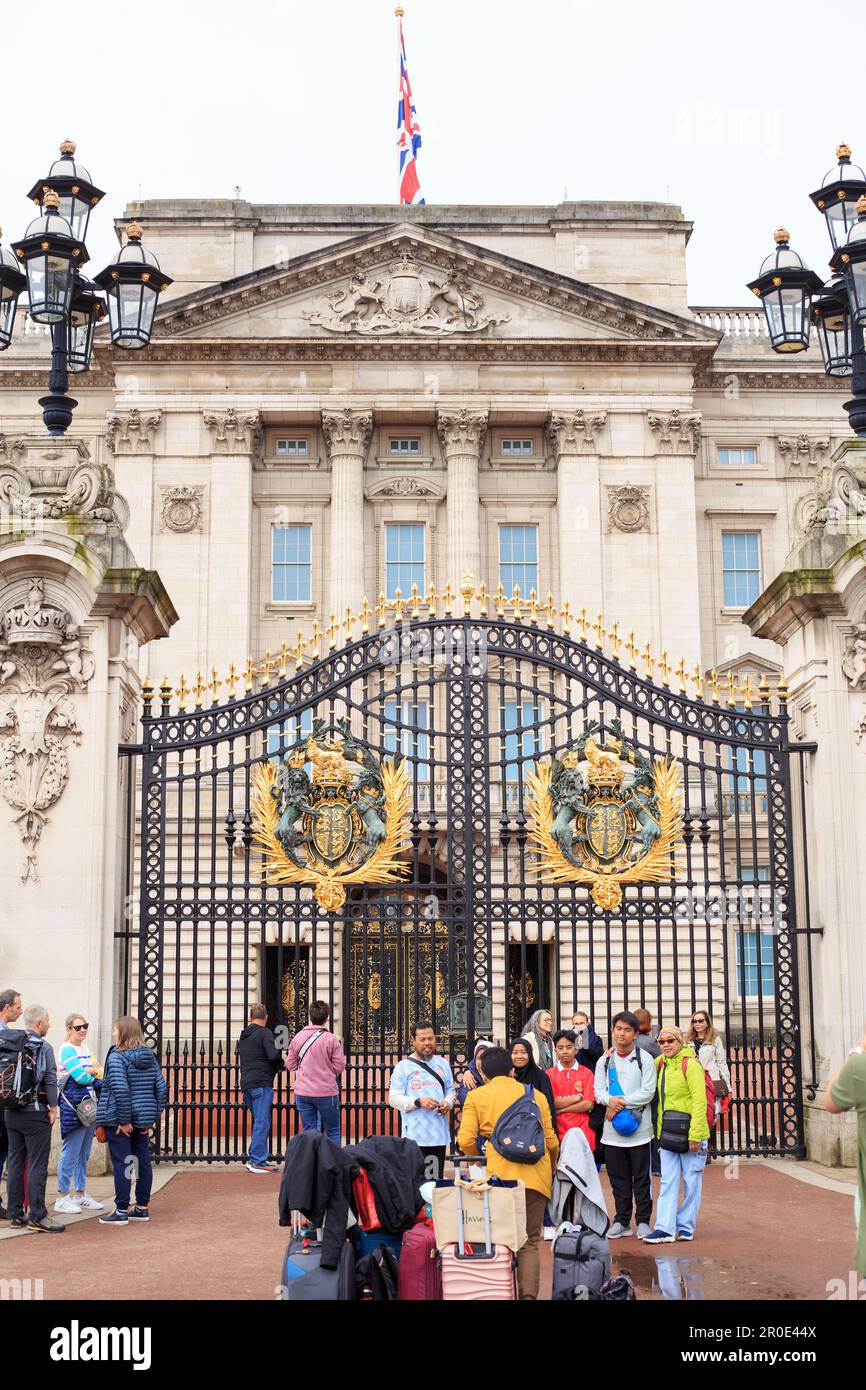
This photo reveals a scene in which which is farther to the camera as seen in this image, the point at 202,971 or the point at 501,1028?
the point at 501,1028

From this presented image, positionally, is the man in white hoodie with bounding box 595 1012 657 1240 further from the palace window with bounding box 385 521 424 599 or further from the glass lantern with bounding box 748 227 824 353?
the palace window with bounding box 385 521 424 599

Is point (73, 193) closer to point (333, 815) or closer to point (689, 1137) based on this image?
point (333, 815)

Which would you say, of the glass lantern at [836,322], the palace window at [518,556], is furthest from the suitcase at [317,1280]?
the palace window at [518,556]

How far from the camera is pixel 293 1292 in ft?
24.1

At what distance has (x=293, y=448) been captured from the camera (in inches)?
1706

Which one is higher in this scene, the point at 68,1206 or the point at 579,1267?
the point at 579,1267

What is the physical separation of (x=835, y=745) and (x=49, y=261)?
8.17 metres

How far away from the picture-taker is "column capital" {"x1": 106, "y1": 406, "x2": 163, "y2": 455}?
41844mm

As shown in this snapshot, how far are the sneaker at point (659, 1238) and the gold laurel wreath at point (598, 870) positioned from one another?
3.91 m

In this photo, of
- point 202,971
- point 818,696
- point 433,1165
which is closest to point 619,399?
point 202,971

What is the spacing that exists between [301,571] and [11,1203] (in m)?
31.8

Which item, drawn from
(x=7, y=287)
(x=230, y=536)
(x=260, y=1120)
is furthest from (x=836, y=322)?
(x=230, y=536)

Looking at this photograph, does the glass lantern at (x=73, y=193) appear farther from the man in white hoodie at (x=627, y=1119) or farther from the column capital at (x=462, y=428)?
the column capital at (x=462, y=428)
